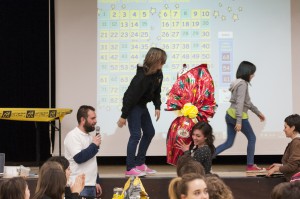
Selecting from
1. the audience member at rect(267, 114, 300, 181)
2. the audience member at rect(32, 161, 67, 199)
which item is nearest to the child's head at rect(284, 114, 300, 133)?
the audience member at rect(267, 114, 300, 181)

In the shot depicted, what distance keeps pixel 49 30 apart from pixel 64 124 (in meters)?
1.31

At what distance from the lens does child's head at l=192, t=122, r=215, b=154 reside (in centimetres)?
599

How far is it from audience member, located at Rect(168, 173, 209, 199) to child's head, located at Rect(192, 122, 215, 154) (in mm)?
1799

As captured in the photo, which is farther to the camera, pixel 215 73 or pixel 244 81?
pixel 215 73

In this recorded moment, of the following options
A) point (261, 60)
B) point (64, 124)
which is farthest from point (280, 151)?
point (64, 124)

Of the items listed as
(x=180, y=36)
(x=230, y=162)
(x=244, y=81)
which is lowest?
(x=230, y=162)

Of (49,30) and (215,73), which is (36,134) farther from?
(215,73)

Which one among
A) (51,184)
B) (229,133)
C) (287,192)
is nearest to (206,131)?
(229,133)

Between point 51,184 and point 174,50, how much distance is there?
4.90 meters

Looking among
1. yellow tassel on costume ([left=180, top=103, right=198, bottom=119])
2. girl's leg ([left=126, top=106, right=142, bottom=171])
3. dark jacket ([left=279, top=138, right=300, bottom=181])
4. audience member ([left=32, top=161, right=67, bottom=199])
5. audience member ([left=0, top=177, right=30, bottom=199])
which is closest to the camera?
audience member ([left=0, top=177, right=30, bottom=199])

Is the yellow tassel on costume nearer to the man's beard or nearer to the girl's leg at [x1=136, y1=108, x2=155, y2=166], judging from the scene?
the girl's leg at [x1=136, y1=108, x2=155, y2=166]

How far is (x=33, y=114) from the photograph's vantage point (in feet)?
26.9

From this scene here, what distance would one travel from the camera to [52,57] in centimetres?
892

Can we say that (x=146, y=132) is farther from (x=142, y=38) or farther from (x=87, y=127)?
(x=142, y=38)
